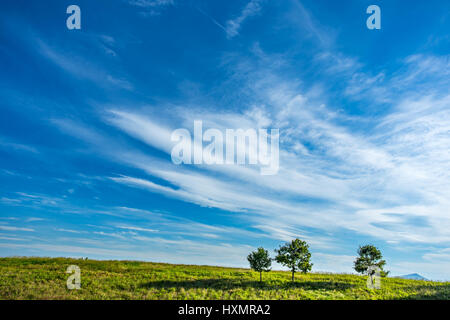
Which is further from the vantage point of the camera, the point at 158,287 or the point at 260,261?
the point at 260,261

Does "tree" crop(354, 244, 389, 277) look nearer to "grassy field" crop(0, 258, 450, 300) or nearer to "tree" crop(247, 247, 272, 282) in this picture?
"grassy field" crop(0, 258, 450, 300)

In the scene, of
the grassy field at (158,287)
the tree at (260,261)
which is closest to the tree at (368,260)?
the grassy field at (158,287)

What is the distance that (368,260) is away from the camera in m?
47.2

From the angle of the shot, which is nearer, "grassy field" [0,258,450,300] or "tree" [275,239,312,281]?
"grassy field" [0,258,450,300]

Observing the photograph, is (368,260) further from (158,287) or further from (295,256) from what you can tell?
(158,287)

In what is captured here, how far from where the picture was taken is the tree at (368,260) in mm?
46656

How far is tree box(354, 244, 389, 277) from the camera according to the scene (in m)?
46.7

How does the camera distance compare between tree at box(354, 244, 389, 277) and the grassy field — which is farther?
tree at box(354, 244, 389, 277)

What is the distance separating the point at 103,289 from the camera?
35594mm

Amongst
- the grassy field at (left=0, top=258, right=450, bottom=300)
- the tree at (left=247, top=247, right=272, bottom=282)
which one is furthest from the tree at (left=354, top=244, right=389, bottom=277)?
the tree at (left=247, top=247, right=272, bottom=282)

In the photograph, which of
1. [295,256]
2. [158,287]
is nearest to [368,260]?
[295,256]

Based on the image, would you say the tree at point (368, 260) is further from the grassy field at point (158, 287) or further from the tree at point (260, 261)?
the tree at point (260, 261)
